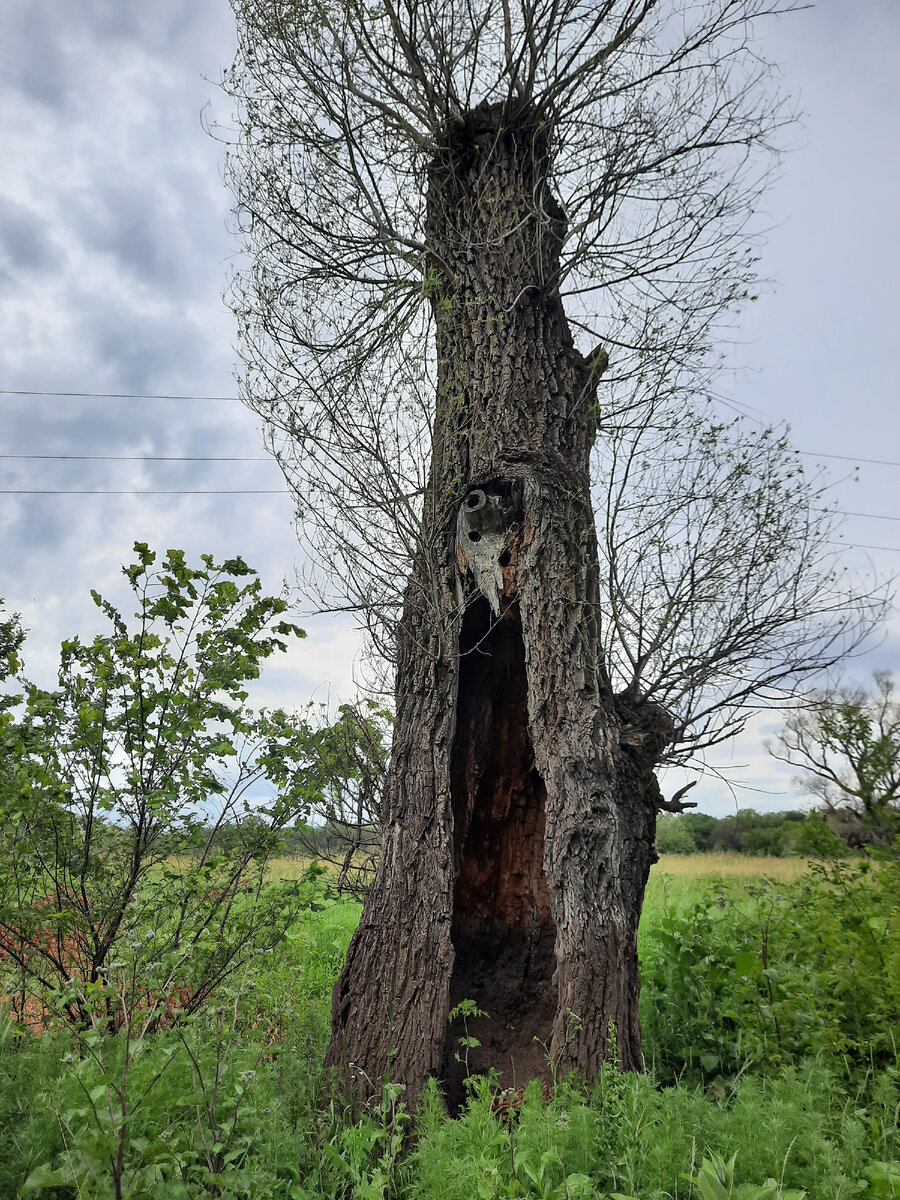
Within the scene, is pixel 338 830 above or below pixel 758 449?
below

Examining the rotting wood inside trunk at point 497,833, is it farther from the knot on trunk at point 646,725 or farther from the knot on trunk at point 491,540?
the knot on trunk at point 646,725

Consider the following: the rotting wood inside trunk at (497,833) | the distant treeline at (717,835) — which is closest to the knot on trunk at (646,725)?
the rotting wood inside trunk at (497,833)

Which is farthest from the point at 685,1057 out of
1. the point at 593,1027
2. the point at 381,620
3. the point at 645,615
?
the point at 381,620

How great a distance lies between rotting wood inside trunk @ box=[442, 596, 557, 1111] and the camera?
4.73 meters

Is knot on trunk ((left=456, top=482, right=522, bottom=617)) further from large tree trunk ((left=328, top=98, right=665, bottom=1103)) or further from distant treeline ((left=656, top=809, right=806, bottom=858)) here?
distant treeline ((left=656, top=809, right=806, bottom=858))

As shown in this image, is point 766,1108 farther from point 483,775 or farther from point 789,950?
point 483,775

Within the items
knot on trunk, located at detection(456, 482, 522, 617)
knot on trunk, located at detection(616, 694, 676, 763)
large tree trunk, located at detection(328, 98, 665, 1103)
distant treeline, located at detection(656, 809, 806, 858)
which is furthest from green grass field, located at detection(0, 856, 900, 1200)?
distant treeline, located at detection(656, 809, 806, 858)

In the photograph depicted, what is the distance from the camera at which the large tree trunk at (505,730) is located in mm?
4023

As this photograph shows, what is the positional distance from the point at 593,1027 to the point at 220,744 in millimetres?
2437

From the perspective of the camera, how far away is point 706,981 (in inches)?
198

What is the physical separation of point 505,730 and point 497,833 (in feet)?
2.13

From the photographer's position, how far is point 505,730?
16.2ft

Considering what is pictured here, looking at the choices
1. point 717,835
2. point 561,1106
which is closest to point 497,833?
point 561,1106

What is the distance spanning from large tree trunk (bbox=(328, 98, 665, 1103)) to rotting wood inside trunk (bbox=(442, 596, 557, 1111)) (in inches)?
0.5
